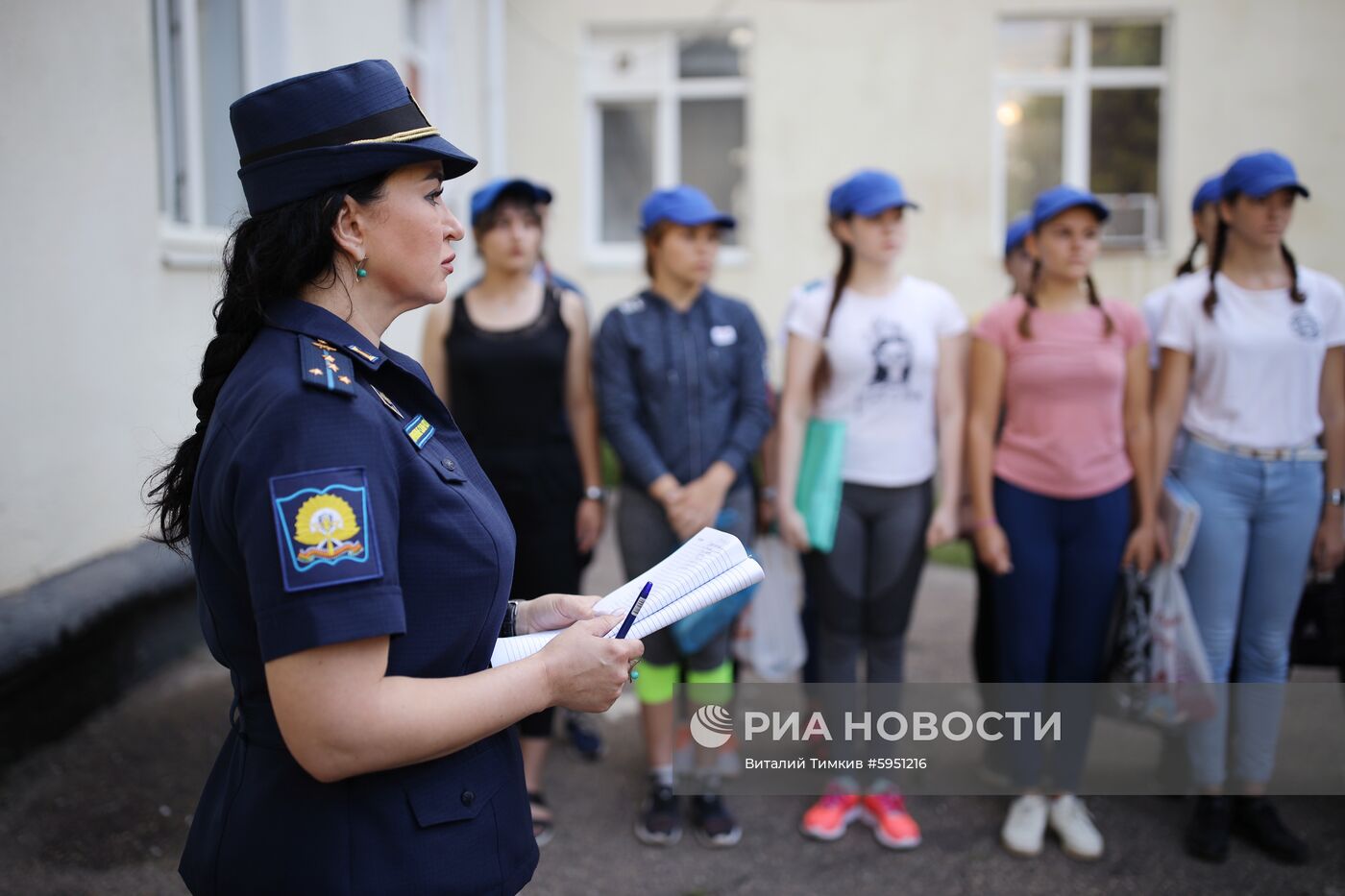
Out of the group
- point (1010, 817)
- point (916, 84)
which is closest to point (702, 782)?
point (1010, 817)

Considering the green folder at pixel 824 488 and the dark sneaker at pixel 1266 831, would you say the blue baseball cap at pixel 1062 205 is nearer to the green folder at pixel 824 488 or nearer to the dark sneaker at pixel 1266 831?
the green folder at pixel 824 488

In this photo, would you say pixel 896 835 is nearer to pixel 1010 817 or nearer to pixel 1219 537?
pixel 1010 817

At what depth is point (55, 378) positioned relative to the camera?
4.20m

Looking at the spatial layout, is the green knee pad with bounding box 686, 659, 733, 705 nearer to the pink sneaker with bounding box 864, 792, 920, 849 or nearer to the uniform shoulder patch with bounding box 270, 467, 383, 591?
the pink sneaker with bounding box 864, 792, 920, 849

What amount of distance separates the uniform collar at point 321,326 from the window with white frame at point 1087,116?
33.5 feet

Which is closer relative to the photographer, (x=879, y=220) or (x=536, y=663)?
(x=536, y=663)

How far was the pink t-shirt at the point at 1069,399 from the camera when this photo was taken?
4.01 metres

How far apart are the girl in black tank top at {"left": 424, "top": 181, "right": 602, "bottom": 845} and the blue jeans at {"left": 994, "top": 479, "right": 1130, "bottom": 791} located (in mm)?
1631

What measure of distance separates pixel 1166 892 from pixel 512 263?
3.10m

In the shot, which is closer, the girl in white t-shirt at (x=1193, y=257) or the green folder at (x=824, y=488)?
the green folder at (x=824, y=488)

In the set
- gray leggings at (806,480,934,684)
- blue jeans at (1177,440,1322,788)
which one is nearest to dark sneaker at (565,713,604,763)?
gray leggings at (806,480,934,684)

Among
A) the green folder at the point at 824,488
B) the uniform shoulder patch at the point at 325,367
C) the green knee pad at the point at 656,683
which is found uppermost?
the uniform shoulder patch at the point at 325,367

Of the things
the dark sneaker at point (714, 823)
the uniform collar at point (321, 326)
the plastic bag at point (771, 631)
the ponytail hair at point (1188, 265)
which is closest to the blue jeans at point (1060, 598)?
the plastic bag at point (771, 631)

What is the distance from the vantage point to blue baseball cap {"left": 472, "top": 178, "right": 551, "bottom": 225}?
4211mm
